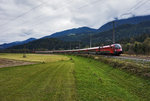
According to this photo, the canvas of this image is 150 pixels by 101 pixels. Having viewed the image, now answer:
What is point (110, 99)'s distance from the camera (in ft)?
27.7

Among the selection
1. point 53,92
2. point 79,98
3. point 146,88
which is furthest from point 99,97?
point 146,88

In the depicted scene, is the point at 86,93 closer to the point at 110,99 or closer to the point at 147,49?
the point at 110,99

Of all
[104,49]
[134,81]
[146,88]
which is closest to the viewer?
[146,88]

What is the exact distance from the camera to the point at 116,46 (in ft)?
115

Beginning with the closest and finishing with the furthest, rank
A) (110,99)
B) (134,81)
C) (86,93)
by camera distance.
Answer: (110,99), (86,93), (134,81)

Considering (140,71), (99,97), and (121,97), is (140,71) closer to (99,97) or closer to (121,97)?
(121,97)

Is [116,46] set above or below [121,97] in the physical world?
above

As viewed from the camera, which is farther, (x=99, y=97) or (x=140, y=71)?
(x=140, y=71)

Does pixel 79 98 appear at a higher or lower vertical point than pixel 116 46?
lower

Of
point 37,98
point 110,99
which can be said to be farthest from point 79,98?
point 37,98

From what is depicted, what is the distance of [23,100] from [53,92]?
2180 millimetres

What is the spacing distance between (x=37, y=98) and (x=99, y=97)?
3.99m

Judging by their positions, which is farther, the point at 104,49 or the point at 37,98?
the point at 104,49

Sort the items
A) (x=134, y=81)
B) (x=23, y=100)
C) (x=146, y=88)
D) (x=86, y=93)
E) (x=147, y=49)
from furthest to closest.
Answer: (x=147, y=49)
(x=134, y=81)
(x=146, y=88)
(x=86, y=93)
(x=23, y=100)
